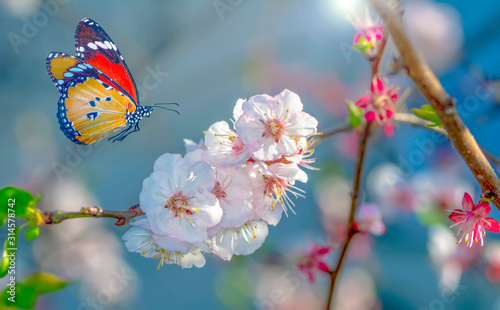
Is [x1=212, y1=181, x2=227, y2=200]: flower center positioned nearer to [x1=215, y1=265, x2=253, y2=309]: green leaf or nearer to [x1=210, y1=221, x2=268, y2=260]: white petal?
[x1=210, y1=221, x2=268, y2=260]: white petal

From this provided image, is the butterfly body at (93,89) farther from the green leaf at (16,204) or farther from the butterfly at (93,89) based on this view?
the green leaf at (16,204)

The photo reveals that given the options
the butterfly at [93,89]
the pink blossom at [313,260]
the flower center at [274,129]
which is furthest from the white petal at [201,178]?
the pink blossom at [313,260]

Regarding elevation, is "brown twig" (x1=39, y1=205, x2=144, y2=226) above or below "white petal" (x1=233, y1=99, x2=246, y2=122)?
below

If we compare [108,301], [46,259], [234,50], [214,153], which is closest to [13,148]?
[46,259]

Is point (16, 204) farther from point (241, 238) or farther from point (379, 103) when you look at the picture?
point (379, 103)

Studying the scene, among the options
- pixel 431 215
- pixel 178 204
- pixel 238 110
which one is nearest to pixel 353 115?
pixel 238 110

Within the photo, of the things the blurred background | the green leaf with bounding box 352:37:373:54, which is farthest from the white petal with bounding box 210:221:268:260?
the blurred background

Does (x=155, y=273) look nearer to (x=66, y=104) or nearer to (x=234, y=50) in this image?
(x=234, y=50)
